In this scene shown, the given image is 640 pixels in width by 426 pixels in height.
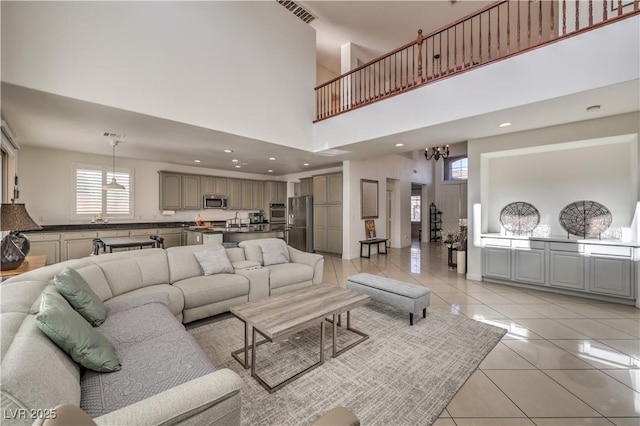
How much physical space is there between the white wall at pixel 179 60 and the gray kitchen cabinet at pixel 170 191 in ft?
12.7

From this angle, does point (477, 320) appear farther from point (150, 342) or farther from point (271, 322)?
point (150, 342)

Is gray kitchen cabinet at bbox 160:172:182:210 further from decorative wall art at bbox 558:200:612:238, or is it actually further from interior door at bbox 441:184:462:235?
interior door at bbox 441:184:462:235

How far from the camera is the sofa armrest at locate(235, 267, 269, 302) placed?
346cm

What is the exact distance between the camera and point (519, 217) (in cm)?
477

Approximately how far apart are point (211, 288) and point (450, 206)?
9.26 meters

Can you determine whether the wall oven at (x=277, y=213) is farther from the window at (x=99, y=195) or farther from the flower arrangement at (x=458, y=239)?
the flower arrangement at (x=458, y=239)

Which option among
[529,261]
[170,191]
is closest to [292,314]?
[529,261]

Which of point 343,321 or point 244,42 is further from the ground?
point 244,42

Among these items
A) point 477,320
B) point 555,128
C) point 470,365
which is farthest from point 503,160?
point 470,365

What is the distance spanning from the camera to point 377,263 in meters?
6.44

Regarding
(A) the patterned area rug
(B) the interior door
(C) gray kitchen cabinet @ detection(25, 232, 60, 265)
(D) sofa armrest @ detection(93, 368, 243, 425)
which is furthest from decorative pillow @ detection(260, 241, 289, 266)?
(B) the interior door

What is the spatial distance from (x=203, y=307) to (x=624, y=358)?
Answer: 4231 mm

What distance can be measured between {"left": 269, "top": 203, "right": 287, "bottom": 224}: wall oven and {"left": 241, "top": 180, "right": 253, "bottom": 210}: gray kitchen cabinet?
0.73m

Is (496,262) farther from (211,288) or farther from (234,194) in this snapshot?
(234,194)
